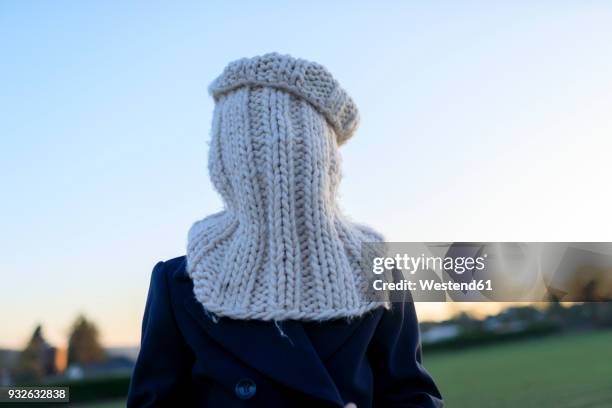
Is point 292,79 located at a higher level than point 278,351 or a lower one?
higher

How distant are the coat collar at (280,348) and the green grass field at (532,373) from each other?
1885 cm

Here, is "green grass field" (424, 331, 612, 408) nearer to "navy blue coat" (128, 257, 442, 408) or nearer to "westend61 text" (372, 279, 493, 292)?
"westend61 text" (372, 279, 493, 292)

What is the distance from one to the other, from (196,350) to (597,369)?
106 ft

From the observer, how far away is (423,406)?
7.38 ft

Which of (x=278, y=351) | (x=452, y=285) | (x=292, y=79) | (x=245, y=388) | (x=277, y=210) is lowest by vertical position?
(x=245, y=388)

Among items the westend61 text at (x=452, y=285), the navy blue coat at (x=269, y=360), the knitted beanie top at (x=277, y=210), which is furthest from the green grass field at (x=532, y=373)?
the knitted beanie top at (x=277, y=210)

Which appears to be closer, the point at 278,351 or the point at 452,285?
the point at 278,351

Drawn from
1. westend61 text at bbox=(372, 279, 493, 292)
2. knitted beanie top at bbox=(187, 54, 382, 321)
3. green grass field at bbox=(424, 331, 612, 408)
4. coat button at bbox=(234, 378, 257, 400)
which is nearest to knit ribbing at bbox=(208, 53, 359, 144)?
knitted beanie top at bbox=(187, 54, 382, 321)

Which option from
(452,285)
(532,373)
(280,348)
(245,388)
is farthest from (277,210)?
(532,373)

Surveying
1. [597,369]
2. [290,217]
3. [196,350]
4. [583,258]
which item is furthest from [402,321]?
[597,369]

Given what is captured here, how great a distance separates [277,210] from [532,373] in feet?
104

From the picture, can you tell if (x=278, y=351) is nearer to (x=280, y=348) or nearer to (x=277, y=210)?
(x=280, y=348)

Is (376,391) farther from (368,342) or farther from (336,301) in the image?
(336,301)

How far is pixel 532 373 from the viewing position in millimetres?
30812
